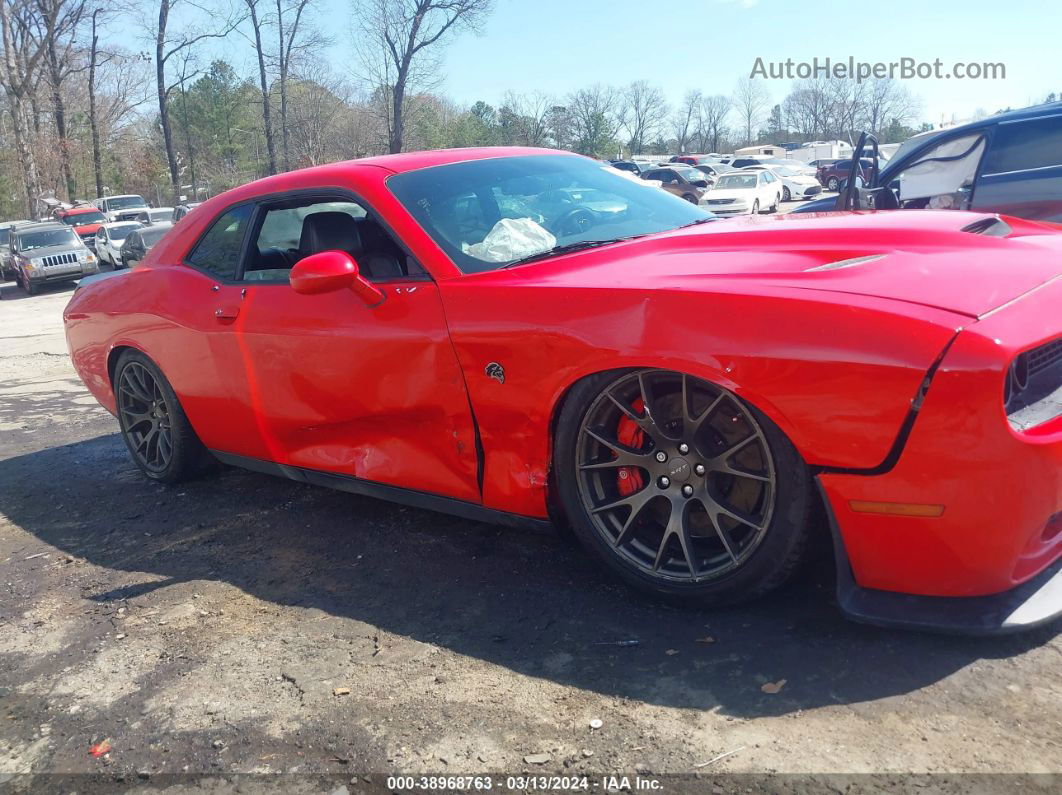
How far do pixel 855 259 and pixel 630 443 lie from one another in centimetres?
87

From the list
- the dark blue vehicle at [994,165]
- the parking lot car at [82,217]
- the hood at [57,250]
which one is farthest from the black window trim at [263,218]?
the parking lot car at [82,217]

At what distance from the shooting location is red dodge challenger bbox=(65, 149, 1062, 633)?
7.43 feet

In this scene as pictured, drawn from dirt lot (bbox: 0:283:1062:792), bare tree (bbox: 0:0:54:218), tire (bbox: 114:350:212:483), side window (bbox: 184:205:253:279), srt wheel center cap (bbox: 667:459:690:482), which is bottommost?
dirt lot (bbox: 0:283:1062:792)

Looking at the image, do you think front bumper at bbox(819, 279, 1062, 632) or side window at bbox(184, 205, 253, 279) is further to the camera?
side window at bbox(184, 205, 253, 279)

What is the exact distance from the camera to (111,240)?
82.7 ft

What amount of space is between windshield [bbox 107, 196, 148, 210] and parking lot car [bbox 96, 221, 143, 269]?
12830 mm

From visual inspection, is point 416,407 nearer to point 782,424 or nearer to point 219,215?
point 782,424

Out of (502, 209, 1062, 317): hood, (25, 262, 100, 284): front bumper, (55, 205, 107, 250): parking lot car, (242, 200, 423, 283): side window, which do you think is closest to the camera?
(502, 209, 1062, 317): hood

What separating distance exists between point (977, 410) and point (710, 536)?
93 centimetres

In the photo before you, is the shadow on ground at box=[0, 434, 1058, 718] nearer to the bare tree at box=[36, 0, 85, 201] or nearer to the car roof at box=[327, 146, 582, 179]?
the car roof at box=[327, 146, 582, 179]

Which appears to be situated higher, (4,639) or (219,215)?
(219,215)

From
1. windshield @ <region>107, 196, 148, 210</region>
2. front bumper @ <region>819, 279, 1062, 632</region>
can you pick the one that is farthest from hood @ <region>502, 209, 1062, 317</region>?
windshield @ <region>107, 196, 148, 210</region>

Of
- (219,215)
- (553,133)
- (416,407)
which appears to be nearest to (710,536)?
(416,407)

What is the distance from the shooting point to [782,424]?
2414mm
